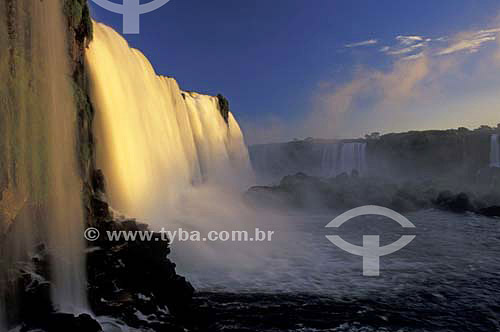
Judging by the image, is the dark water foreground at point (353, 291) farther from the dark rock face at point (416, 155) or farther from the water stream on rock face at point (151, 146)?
the dark rock face at point (416, 155)

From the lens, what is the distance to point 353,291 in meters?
7.99

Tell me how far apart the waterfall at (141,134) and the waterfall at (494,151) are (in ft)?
89.9

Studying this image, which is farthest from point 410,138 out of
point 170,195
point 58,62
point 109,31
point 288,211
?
point 58,62

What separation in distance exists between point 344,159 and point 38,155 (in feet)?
136

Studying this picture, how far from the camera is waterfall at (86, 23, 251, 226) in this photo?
29.8 feet

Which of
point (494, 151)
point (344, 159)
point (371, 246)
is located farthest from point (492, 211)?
Result: point (344, 159)

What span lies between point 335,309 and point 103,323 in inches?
161

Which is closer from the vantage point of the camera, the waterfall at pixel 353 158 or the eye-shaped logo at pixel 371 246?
the eye-shaped logo at pixel 371 246

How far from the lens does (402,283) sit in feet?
28.1

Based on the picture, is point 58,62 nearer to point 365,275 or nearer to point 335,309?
point 335,309

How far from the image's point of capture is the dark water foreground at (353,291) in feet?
20.9

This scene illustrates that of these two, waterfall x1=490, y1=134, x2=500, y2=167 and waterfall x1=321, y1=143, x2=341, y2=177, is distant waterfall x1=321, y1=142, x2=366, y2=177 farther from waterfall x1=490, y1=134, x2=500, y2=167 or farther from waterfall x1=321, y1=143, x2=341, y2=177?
waterfall x1=490, y1=134, x2=500, y2=167

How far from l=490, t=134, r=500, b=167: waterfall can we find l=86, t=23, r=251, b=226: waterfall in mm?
27409

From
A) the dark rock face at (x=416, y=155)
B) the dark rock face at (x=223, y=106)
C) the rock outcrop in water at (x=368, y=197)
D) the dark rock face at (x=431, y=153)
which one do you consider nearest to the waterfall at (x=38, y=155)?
the rock outcrop in water at (x=368, y=197)
